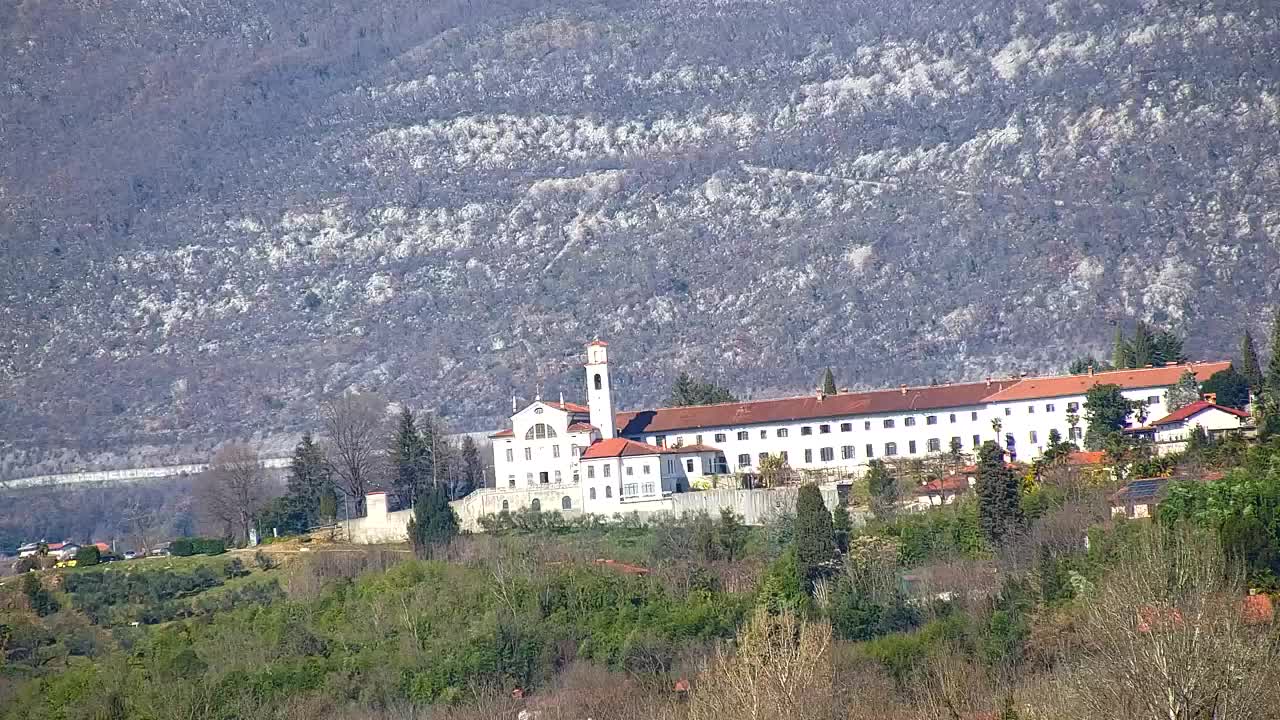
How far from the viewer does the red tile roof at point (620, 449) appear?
7906 centimetres

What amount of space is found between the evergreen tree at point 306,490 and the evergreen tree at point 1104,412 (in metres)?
25.1

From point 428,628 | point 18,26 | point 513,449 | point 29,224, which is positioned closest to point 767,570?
point 428,628

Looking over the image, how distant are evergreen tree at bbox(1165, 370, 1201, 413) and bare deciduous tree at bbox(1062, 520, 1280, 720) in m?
31.1

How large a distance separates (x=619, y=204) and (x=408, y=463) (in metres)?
58.2

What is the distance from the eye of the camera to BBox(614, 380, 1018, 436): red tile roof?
82875mm

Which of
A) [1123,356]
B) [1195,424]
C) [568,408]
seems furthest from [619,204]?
[1195,424]

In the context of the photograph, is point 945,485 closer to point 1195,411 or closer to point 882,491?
point 882,491

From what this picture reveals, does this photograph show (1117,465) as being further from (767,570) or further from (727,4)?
(727,4)

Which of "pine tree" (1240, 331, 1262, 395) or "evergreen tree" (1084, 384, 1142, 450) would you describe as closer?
"evergreen tree" (1084, 384, 1142, 450)

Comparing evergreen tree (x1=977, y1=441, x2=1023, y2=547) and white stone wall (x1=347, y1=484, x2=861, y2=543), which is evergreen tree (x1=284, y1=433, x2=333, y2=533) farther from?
evergreen tree (x1=977, y1=441, x2=1023, y2=547)

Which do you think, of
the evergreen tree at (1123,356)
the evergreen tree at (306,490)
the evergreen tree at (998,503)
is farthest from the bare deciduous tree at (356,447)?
the evergreen tree at (1123,356)

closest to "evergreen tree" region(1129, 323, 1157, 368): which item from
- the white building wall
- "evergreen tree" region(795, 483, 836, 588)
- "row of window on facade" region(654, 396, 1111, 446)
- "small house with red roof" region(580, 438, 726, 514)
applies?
"row of window on facade" region(654, 396, 1111, 446)

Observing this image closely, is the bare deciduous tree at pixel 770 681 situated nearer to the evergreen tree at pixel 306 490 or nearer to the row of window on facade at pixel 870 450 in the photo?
the row of window on facade at pixel 870 450

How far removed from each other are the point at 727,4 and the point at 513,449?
80988 mm
